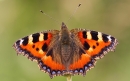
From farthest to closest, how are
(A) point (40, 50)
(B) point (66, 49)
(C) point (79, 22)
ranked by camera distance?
(C) point (79, 22)
(B) point (66, 49)
(A) point (40, 50)

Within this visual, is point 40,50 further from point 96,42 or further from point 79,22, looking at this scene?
point 79,22

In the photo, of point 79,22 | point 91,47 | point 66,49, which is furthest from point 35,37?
point 79,22

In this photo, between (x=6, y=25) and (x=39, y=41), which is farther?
(x=6, y=25)

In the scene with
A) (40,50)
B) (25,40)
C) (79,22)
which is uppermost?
(79,22)

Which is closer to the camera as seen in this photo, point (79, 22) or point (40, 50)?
point (40, 50)

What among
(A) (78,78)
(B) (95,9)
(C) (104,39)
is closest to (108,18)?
Result: (B) (95,9)

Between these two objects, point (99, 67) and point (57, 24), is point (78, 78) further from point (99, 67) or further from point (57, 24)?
point (57, 24)

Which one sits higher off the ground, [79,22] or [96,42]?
[79,22]

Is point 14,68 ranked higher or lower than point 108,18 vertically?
lower
